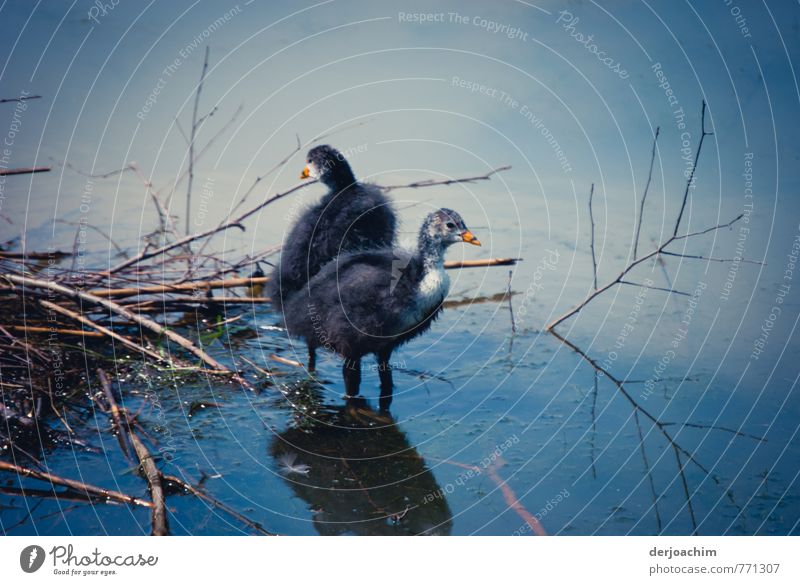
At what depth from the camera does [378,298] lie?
333cm

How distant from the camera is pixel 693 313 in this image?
4496 millimetres

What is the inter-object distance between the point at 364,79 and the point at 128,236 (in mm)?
1980

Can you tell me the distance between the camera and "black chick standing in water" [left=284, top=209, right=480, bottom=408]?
334 centimetres

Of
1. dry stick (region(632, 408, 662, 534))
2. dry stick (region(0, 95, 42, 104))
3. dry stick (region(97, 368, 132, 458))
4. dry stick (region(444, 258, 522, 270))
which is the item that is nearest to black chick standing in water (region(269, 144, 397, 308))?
dry stick (region(444, 258, 522, 270))

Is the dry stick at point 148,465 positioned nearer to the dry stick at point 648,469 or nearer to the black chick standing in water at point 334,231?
the black chick standing in water at point 334,231

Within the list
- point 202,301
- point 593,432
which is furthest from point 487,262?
point 202,301

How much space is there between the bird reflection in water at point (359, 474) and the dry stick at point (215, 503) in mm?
212

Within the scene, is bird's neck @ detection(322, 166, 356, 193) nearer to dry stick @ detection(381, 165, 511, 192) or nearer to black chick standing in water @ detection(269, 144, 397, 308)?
black chick standing in water @ detection(269, 144, 397, 308)

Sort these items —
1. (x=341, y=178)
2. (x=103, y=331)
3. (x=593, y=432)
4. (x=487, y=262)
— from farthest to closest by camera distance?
(x=487, y=262) < (x=341, y=178) < (x=103, y=331) < (x=593, y=432)

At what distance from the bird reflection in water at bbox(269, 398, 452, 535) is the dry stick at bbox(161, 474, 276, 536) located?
0.70 feet

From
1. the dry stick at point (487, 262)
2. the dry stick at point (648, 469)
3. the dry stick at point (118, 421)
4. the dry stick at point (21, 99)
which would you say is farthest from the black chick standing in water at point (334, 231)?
the dry stick at point (21, 99)

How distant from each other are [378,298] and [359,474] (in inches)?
31.5

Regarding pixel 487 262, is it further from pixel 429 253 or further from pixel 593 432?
pixel 593 432
